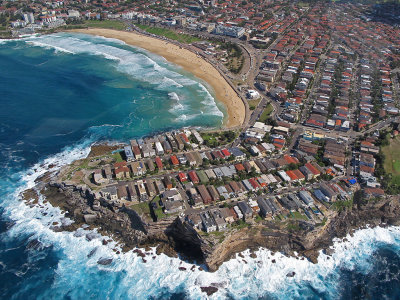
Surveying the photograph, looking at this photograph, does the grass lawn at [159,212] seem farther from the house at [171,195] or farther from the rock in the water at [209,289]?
the rock in the water at [209,289]

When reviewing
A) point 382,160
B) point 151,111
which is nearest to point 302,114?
point 382,160

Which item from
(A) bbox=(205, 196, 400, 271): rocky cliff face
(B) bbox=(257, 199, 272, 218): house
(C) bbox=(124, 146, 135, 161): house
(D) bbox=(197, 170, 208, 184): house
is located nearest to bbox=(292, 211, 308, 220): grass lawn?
(A) bbox=(205, 196, 400, 271): rocky cliff face

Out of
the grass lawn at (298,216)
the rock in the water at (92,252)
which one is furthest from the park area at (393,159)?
the rock in the water at (92,252)

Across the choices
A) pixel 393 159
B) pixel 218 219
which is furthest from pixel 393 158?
pixel 218 219

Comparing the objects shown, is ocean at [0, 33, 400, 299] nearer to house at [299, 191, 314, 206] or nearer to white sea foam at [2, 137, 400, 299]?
white sea foam at [2, 137, 400, 299]

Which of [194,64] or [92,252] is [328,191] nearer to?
[92,252]

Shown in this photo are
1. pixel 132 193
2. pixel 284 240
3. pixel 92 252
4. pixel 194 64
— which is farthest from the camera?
pixel 194 64

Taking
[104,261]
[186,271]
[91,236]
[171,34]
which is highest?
[171,34]
